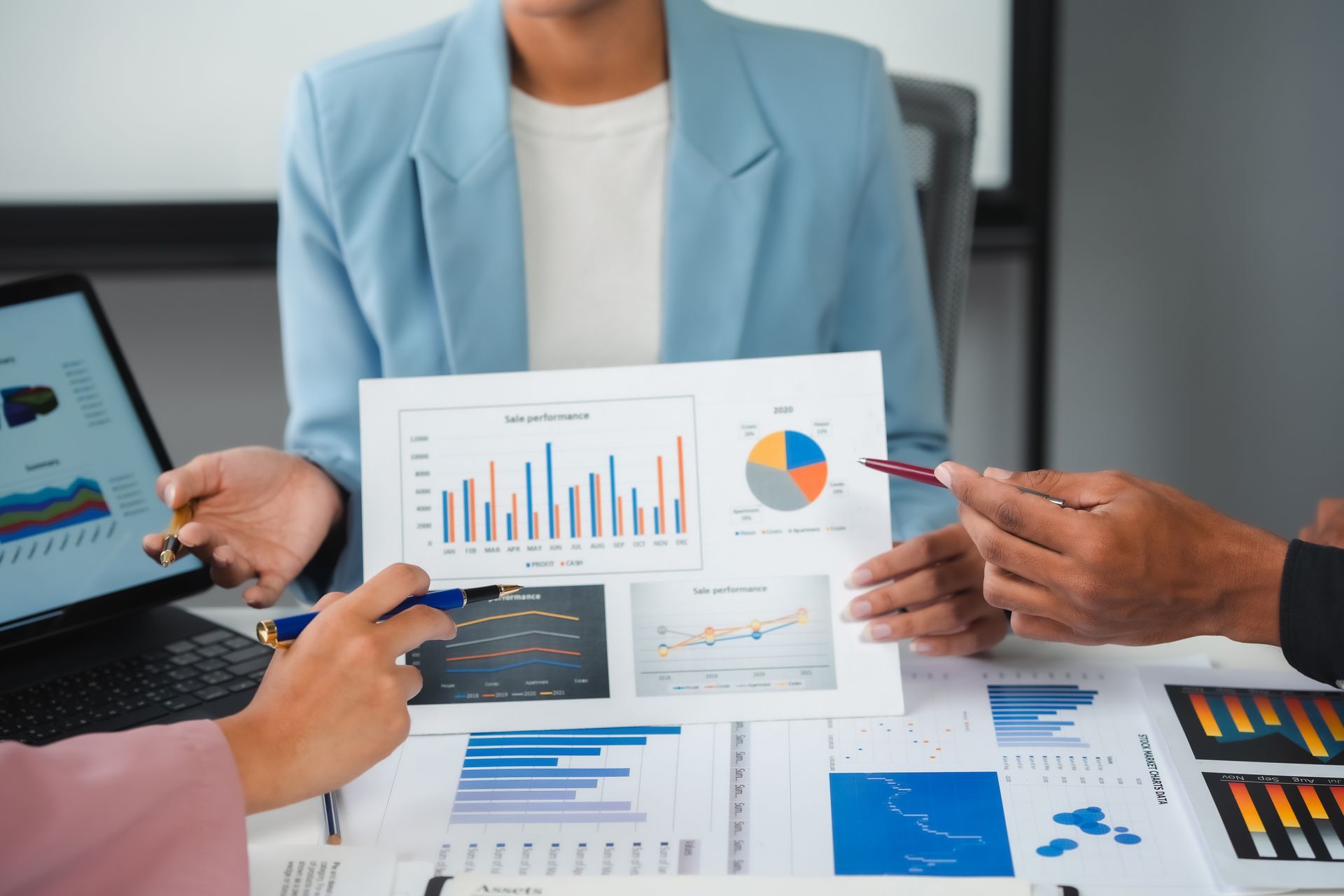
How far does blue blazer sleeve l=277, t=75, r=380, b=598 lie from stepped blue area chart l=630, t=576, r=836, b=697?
460mm

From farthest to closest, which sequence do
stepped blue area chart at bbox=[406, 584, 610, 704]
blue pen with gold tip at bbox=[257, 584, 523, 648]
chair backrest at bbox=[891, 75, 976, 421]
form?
chair backrest at bbox=[891, 75, 976, 421]
stepped blue area chart at bbox=[406, 584, 610, 704]
blue pen with gold tip at bbox=[257, 584, 523, 648]

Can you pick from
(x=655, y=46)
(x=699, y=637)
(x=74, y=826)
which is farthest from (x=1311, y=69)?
A: (x=74, y=826)

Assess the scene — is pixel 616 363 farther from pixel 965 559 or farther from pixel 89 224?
pixel 89 224

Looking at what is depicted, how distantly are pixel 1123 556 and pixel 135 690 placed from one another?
0.76m

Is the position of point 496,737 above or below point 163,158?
below

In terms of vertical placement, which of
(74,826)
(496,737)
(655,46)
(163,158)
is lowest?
(496,737)

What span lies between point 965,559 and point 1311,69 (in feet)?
5.03

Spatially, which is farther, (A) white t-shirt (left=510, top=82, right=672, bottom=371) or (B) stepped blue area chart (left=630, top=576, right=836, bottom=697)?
(A) white t-shirt (left=510, top=82, right=672, bottom=371)

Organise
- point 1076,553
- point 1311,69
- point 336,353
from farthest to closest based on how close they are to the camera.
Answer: point 1311,69 → point 336,353 → point 1076,553

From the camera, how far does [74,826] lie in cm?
64

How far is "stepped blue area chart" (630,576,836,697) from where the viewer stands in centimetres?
89

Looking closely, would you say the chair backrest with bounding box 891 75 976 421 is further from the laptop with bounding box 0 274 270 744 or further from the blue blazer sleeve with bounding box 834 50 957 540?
the laptop with bounding box 0 274 270 744

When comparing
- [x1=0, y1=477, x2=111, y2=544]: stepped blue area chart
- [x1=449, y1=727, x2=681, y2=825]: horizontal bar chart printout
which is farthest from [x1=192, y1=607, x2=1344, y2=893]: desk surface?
[x1=449, y1=727, x2=681, y2=825]: horizontal bar chart printout

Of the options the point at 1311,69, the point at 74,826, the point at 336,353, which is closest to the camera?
the point at 74,826
